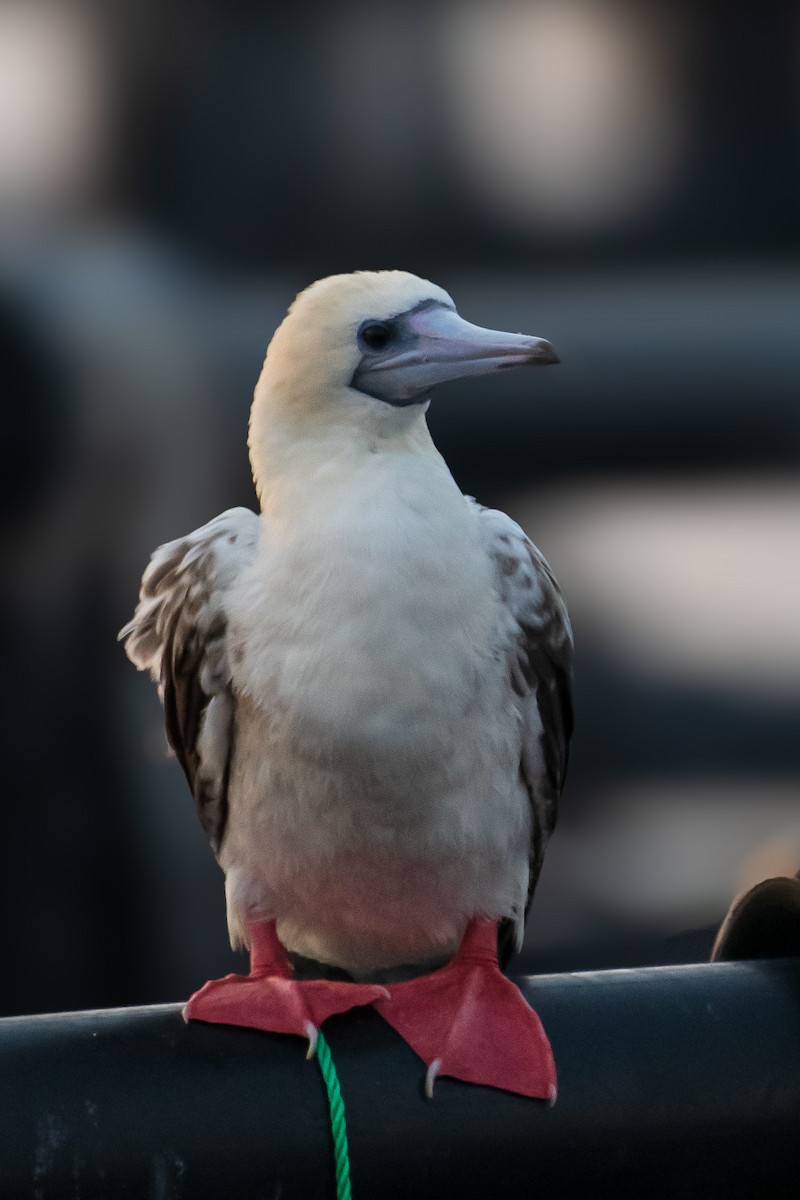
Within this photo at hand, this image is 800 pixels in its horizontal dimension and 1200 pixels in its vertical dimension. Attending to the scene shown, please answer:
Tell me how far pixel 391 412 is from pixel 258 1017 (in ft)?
2.43

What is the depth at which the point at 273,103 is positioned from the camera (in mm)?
3951

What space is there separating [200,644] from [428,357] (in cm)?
49

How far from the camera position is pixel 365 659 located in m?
1.72

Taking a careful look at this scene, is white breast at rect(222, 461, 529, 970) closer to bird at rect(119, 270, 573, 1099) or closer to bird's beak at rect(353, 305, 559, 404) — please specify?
bird at rect(119, 270, 573, 1099)

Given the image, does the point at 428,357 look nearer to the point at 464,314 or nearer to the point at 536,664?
the point at 536,664

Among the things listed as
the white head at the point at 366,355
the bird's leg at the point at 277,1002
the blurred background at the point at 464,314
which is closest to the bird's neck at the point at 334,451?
the white head at the point at 366,355

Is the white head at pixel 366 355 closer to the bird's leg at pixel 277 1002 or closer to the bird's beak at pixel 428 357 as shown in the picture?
the bird's beak at pixel 428 357

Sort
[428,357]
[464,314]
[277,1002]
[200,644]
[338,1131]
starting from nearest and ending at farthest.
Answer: [338,1131]
[277,1002]
[428,357]
[200,644]
[464,314]

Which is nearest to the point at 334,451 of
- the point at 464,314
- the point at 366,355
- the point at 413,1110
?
the point at 366,355

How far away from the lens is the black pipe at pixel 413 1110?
55.2 inches

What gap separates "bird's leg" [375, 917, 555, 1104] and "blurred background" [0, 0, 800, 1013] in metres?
2.15

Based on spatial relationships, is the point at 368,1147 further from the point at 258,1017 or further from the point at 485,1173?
the point at 258,1017

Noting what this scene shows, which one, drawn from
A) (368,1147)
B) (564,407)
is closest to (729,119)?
(564,407)

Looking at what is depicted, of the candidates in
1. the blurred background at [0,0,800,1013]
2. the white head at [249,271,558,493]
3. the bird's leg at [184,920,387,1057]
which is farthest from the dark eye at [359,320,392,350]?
the blurred background at [0,0,800,1013]
